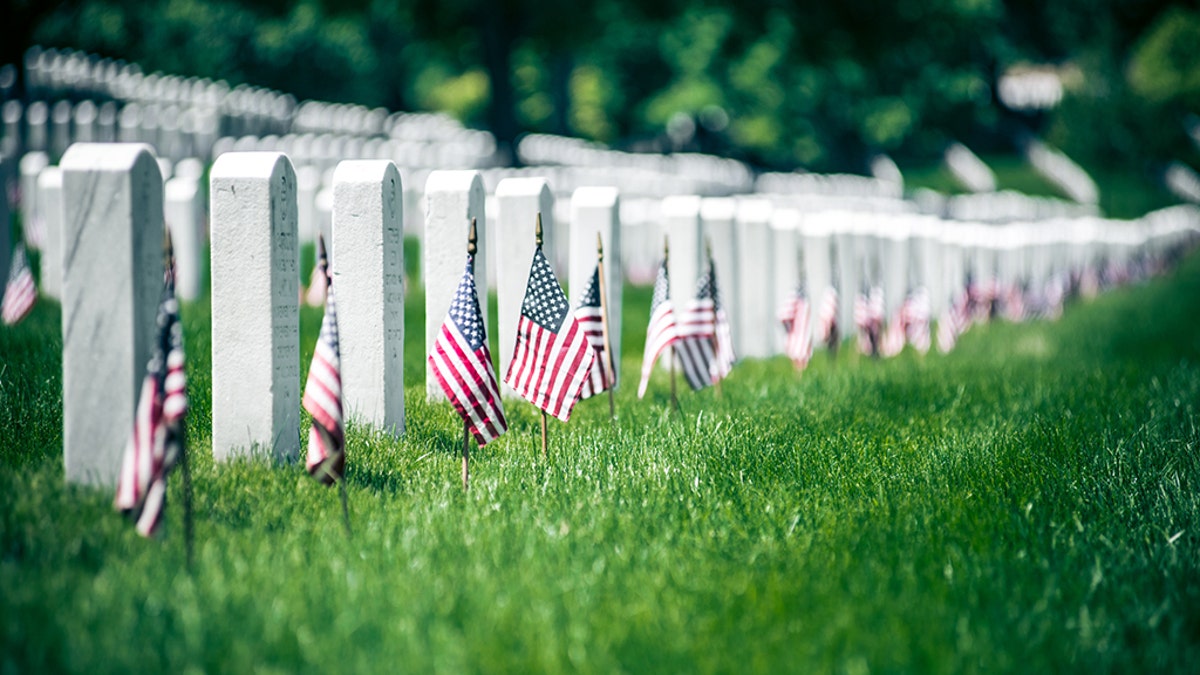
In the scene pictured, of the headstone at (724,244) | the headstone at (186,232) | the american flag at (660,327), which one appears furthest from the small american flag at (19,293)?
the headstone at (724,244)

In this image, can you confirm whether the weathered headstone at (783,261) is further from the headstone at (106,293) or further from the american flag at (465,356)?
the headstone at (106,293)

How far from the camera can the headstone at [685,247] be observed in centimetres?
951

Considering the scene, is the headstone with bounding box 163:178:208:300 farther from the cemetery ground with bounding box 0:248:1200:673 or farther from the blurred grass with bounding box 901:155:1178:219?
the blurred grass with bounding box 901:155:1178:219

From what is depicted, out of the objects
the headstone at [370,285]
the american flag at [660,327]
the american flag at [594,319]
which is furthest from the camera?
the american flag at [660,327]

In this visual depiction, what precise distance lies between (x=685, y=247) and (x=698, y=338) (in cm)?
168

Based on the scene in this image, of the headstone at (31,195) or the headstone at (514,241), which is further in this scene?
the headstone at (31,195)

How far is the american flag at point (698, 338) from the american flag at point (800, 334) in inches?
71.8

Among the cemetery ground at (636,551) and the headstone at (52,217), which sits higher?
the headstone at (52,217)

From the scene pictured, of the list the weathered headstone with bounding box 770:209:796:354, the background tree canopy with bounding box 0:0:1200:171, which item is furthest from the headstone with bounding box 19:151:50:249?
the background tree canopy with bounding box 0:0:1200:171

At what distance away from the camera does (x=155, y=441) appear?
415 cm

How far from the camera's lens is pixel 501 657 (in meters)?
3.53

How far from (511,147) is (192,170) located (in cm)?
1376

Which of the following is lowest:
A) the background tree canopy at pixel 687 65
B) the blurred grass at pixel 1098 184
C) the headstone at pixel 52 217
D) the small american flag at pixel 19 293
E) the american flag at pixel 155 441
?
the american flag at pixel 155 441

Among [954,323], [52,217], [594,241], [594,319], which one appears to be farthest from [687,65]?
[594,319]
